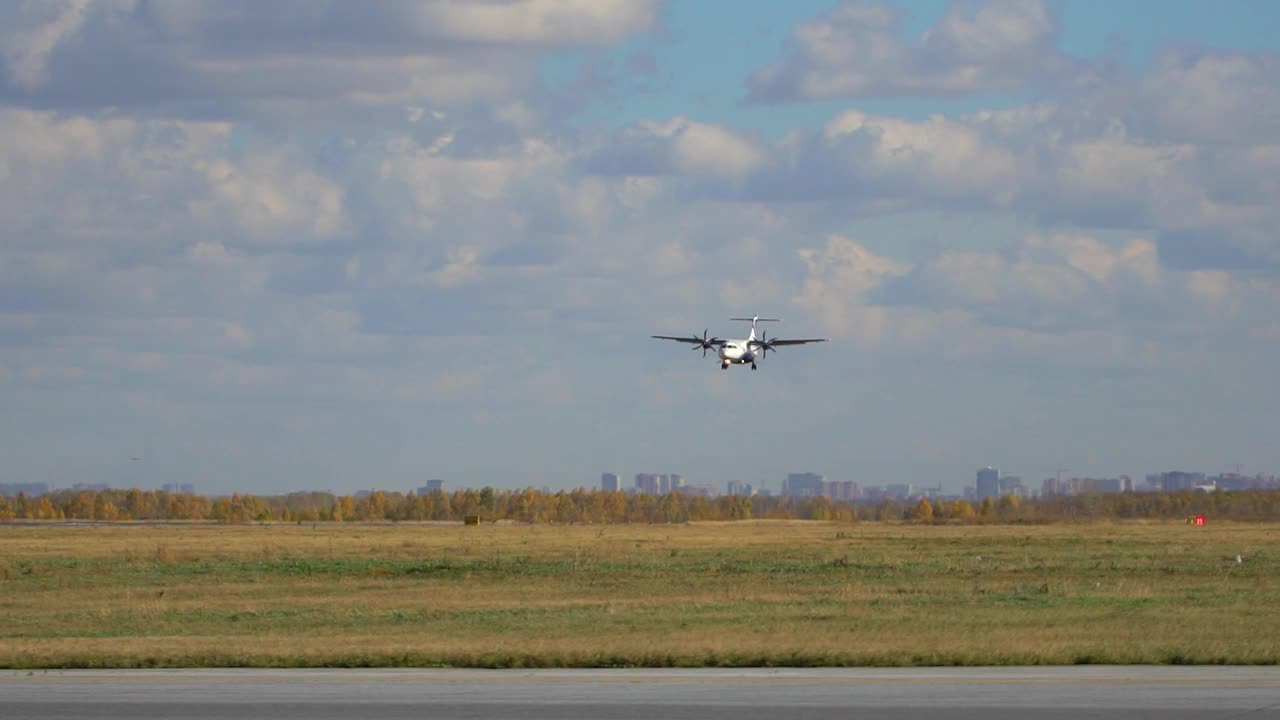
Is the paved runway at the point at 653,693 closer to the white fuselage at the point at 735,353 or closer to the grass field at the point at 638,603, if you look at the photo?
the grass field at the point at 638,603

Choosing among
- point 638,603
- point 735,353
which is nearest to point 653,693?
point 638,603

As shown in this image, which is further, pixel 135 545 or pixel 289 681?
pixel 135 545

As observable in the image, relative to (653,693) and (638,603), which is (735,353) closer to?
(638,603)

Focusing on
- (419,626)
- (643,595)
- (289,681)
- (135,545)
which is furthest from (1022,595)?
(135,545)

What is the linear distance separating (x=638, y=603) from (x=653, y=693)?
66.2 feet

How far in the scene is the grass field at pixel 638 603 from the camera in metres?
29.5

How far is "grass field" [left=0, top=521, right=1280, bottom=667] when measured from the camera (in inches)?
1161

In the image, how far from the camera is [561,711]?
2156 centimetres

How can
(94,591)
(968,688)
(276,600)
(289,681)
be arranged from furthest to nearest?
(94,591)
(276,600)
(289,681)
(968,688)

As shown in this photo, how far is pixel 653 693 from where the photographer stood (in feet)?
76.6

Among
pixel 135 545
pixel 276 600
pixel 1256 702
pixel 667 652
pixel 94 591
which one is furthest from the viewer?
pixel 135 545

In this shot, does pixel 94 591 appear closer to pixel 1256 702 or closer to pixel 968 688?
pixel 968 688

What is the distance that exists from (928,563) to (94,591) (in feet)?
96.6

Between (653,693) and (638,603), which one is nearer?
(653,693)
